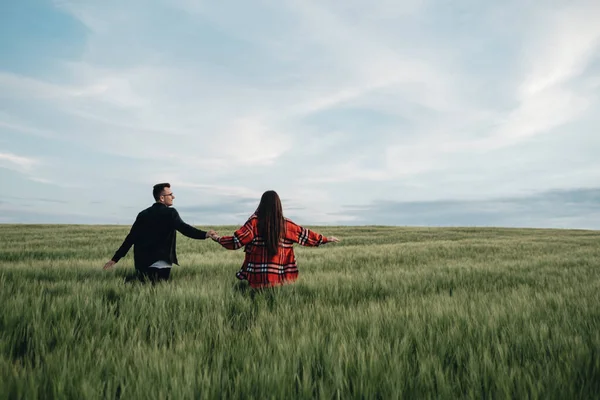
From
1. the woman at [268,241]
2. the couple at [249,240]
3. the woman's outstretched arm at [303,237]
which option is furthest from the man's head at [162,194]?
the woman's outstretched arm at [303,237]

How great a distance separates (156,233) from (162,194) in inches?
28.2

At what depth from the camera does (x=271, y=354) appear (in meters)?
2.74

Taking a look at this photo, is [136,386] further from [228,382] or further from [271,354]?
[271,354]

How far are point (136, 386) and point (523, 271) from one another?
9000 millimetres

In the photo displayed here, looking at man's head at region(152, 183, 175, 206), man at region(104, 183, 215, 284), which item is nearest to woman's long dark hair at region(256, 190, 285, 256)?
man at region(104, 183, 215, 284)

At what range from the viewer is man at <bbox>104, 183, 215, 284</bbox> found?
675 cm

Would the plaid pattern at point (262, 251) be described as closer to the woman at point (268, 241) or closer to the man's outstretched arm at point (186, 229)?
the woman at point (268, 241)

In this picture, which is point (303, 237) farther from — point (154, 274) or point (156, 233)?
point (154, 274)

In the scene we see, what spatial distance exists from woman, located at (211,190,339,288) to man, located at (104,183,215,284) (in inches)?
37.6

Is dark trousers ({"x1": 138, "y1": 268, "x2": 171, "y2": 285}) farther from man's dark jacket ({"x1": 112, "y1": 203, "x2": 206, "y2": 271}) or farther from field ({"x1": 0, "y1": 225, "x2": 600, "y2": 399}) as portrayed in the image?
field ({"x1": 0, "y1": 225, "x2": 600, "y2": 399})

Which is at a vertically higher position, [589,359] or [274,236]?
[274,236]

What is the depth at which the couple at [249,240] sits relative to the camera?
590cm

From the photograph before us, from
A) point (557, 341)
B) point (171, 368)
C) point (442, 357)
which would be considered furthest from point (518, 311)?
point (171, 368)

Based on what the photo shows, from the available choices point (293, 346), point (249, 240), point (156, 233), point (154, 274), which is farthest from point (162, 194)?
point (293, 346)
